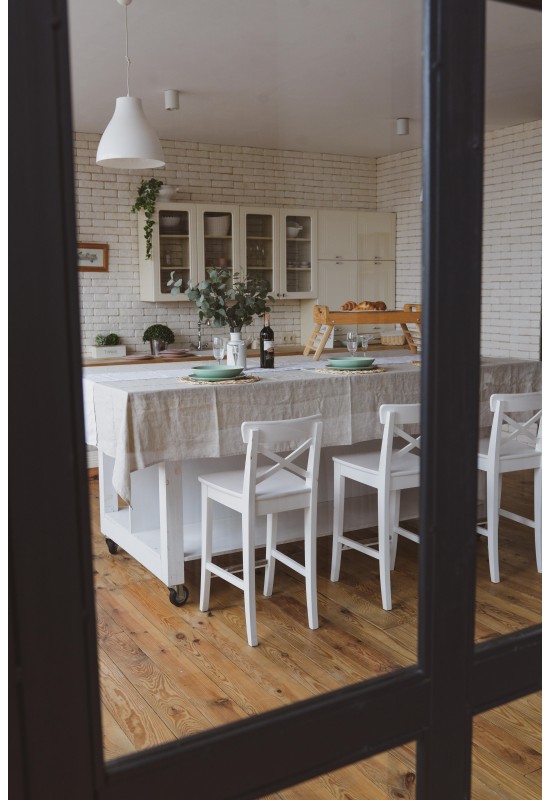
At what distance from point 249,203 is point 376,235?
1.34 metres

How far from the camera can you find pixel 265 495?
279 cm

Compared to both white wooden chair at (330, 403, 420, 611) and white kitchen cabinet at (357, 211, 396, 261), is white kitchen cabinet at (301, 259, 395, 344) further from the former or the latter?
white wooden chair at (330, 403, 420, 611)

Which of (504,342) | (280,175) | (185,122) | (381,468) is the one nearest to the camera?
(381,468)

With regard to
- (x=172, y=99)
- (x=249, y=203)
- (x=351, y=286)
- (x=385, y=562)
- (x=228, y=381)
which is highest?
(x=172, y=99)

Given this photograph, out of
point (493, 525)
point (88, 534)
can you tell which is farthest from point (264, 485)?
point (88, 534)

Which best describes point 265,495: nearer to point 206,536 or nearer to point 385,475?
point 206,536

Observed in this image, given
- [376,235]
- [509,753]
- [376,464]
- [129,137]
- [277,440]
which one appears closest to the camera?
[509,753]

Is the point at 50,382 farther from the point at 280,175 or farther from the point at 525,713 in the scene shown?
the point at 280,175

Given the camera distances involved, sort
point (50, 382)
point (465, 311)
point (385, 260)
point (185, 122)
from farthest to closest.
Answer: point (385, 260), point (185, 122), point (465, 311), point (50, 382)

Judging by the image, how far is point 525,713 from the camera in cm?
225

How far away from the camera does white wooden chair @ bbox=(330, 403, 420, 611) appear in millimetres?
2998

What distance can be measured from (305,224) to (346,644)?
4.96 m

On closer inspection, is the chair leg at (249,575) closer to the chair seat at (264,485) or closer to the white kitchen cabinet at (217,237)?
the chair seat at (264,485)

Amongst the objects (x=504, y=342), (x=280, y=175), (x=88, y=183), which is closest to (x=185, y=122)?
(x=88, y=183)
